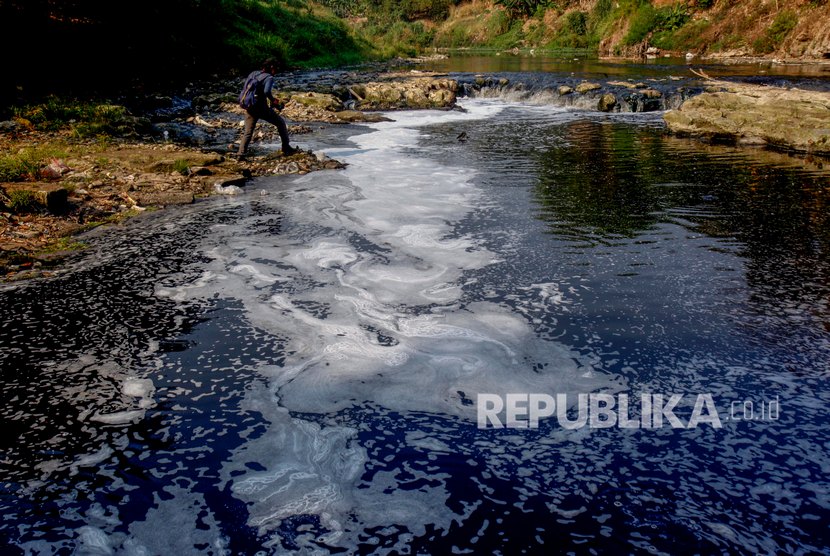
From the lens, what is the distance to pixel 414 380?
4230 millimetres

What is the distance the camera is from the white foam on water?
3146 mm

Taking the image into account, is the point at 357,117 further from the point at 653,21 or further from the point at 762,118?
the point at 653,21

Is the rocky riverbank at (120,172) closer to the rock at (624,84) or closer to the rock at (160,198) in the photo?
the rock at (160,198)

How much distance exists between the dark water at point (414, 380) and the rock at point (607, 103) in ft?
45.9

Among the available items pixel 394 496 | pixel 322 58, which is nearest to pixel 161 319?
pixel 394 496

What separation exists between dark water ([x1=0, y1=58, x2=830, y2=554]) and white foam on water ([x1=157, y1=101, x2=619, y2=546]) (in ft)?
0.08

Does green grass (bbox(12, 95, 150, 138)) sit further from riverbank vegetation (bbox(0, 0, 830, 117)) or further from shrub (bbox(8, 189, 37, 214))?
shrub (bbox(8, 189, 37, 214))

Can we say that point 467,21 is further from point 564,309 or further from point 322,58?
point 564,309

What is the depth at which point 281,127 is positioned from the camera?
11.5 metres

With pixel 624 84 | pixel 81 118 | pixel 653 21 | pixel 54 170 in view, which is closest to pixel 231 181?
pixel 54 170

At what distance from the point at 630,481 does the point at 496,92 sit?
25.9m

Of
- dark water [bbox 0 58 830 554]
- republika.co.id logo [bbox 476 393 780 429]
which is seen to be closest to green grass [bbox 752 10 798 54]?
dark water [bbox 0 58 830 554]

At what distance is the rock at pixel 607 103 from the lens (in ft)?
68.7

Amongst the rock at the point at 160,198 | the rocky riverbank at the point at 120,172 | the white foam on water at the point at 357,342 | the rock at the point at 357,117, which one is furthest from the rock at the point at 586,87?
the rock at the point at 160,198
